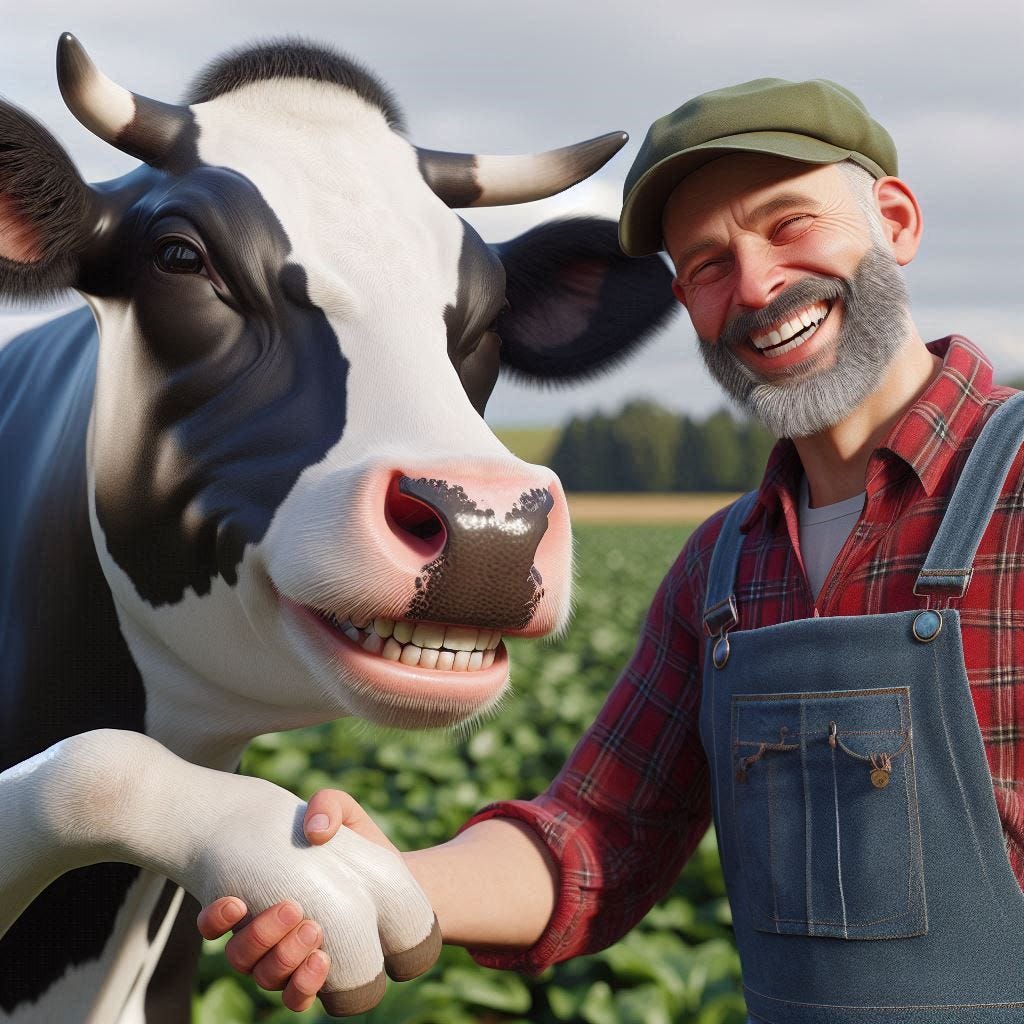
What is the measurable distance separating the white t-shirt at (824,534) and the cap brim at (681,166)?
0.63 meters

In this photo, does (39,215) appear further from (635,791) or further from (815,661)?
(635,791)

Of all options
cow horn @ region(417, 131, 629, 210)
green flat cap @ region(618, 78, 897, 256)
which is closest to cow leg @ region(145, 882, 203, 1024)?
cow horn @ region(417, 131, 629, 210)

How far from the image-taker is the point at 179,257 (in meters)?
1.93

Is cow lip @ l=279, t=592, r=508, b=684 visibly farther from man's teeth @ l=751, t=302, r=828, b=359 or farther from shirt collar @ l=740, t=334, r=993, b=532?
man's teeth @ l=751, t=302, r=828, b=359

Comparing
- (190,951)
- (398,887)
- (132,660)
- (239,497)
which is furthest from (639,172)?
(190,951)

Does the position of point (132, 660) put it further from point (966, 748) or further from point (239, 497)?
point (966, 748)

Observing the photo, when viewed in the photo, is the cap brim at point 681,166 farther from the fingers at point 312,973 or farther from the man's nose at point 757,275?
the fingers at point 312,973

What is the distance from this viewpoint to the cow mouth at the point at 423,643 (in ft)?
5.49

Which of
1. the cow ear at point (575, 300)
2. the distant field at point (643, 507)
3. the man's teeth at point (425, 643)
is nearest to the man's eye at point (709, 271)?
the cow ear at point (575, 300)

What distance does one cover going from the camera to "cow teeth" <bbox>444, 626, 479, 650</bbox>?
1.68m

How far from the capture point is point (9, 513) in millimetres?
2230

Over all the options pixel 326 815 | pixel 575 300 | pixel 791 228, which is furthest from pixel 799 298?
pixel 326 815

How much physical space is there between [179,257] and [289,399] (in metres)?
0.30

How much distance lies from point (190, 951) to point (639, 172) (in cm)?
174
